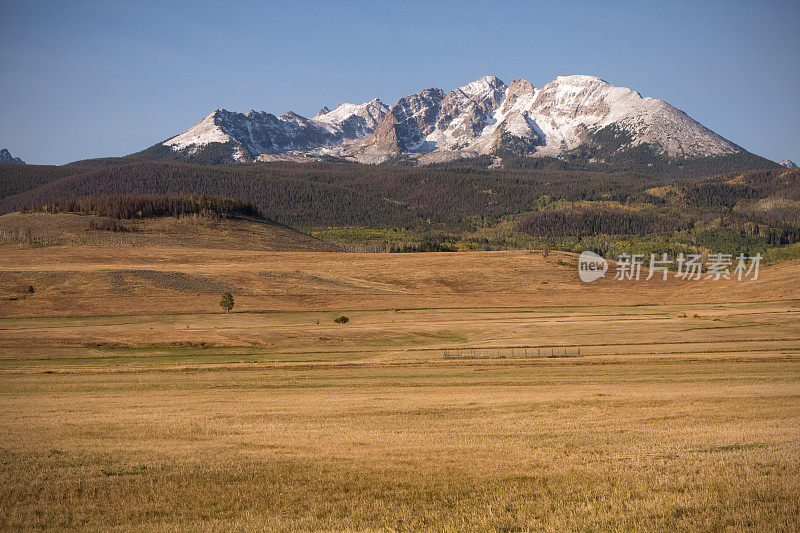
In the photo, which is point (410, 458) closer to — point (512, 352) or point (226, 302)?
point (512, 352)

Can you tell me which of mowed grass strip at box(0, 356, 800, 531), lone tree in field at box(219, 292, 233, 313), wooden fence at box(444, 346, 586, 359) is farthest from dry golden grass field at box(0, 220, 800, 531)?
lone tree in field at box(219, 292, 233, 313)

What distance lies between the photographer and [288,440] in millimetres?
23500

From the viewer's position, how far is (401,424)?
88.6 feet

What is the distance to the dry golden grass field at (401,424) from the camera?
51.0 feet

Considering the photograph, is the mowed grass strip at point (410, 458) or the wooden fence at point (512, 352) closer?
the mowed grass strip at point (410, 458)

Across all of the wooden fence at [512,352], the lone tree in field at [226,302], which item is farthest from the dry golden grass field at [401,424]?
the lone tree in field at [226,302]

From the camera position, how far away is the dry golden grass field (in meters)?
15.5

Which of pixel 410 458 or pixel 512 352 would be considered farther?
pixel 512 352

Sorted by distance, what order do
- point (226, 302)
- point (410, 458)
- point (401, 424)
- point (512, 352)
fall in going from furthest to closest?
point (226, 302) < point (512, 352) < point (401, 424) < point (410, 458)

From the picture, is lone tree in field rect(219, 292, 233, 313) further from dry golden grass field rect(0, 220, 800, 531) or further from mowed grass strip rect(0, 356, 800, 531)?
mowed grass strip rect(0, 356, 800, 531)

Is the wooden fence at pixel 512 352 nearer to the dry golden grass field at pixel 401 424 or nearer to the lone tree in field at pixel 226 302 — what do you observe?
the dry golden grass field at pixel 401 424

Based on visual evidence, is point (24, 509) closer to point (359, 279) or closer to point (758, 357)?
point (758, 357)

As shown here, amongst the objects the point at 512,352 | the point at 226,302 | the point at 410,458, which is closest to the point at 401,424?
the point at 410,458

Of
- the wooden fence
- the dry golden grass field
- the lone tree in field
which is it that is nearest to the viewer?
the dry golden grass field
